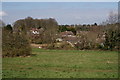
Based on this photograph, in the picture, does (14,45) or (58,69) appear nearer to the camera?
(58,69)

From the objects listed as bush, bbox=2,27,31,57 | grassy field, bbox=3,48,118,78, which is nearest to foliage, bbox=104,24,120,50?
bush, bbox=2,27,31,57

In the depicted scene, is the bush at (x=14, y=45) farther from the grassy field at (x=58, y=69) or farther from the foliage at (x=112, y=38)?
the foliage at (x=112, y=38)

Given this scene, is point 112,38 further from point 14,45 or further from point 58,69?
point 58,69

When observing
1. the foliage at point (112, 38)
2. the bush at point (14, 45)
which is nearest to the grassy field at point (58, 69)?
the bush at point (14, 45)

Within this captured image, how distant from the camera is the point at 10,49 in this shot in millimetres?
21781

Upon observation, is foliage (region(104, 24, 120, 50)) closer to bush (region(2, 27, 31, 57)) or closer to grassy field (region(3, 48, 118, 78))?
bush (region(2, 27, 31, 57))

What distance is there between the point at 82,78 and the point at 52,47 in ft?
93.3

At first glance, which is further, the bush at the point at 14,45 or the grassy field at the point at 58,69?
the bush at the point at 14,45

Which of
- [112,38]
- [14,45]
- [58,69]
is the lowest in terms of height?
[58,69]

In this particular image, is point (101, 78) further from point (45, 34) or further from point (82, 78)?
point (45, 34)

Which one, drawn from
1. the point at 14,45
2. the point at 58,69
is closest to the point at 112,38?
the point at 14,45

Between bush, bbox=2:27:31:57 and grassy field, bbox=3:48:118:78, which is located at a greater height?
bush, bbox=2:27:31:57

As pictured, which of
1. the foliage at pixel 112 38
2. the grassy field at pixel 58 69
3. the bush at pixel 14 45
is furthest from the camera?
the foliage at pixel 112 38

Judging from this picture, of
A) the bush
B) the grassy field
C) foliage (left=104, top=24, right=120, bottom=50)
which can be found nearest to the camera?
the grassy field
